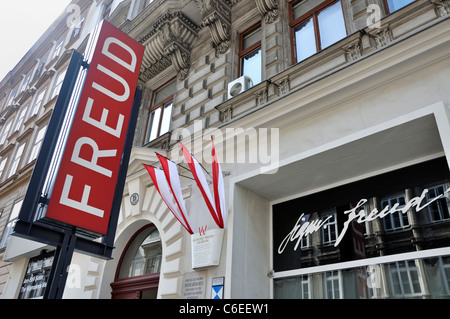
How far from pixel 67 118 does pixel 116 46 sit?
1.93 metres

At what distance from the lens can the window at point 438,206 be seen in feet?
14.0

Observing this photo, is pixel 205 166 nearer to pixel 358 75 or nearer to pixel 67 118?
pixel 67 118

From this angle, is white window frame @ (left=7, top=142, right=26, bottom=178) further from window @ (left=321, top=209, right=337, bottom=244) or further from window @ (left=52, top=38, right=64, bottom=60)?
window @ (left=321, top=209, right=337, bottom=244)

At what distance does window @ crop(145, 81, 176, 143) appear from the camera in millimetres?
8883

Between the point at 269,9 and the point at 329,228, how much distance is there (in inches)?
188

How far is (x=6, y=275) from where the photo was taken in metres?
11.4

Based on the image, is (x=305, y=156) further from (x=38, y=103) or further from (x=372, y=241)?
(x=38, y=103)

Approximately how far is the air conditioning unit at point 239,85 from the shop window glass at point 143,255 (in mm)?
3241

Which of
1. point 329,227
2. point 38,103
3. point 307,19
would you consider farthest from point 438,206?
point 38,103

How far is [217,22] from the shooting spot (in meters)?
8.09

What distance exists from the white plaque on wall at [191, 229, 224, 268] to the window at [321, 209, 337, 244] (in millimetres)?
1550

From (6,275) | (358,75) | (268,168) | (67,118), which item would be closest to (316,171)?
(268,168)

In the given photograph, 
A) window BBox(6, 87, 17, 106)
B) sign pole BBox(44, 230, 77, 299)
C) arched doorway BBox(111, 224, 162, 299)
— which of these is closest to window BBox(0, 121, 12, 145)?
window BBox(6, 87, 17, 106)

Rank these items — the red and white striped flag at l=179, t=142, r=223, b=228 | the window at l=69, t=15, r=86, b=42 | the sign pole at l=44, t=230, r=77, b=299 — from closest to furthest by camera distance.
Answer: the sign pole at l=44, t=230, r=77, b=299
the red and white striped flag at l=179, t=142, r=223, b=228
the window at l=69, t=15, r=86, b=42
